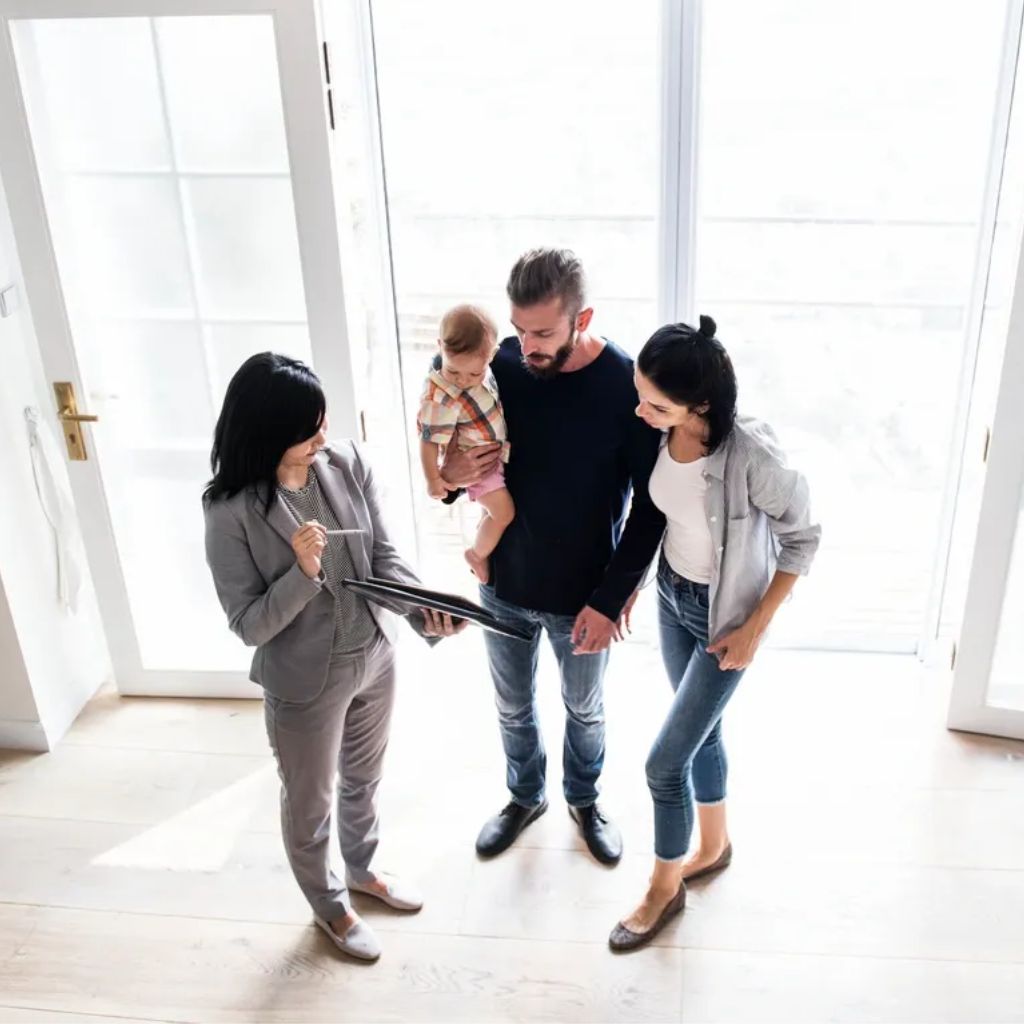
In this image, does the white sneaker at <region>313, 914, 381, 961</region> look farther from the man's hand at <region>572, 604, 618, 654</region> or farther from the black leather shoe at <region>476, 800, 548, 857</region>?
the man's hand at <region>572, 604, 618, 654</region>

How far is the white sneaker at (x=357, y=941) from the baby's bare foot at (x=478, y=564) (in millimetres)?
777

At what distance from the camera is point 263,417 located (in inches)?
78.7

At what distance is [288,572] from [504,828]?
99 centimetres

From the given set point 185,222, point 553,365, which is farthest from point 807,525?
point 185,222

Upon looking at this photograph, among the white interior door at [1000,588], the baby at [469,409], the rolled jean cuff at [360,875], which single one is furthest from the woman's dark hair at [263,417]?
the white interior door at [1000,588]

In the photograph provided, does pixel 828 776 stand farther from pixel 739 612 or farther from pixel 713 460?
pixel 713 460

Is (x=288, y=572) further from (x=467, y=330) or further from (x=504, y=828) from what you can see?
(x=504, y=828)

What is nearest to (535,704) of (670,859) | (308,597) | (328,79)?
(670,859)

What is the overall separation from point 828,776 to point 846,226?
1.35 metres

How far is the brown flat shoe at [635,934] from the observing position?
8.13 ft

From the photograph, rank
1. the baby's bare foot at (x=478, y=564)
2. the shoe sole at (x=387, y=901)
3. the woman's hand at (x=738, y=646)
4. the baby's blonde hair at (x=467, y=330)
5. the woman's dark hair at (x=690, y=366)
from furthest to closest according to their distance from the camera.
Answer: the shoe sole at (x=387, y=901)
the baby's bare foot at (x=478, y=564)
the woman's hand at (x=738, y=646)
the baby's blonde hair at (x=467, y=330)
the woman's dark hair at (x=690, y=366)

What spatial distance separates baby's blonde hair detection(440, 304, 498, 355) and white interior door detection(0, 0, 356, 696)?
69cm

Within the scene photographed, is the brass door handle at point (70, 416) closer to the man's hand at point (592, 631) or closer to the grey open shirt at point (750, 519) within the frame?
the man's hand at point (592, 631)

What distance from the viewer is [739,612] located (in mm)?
2213
